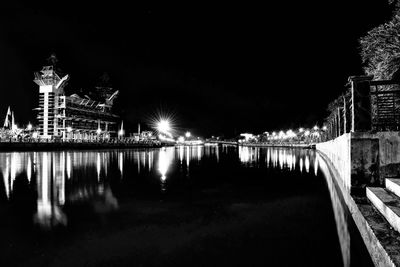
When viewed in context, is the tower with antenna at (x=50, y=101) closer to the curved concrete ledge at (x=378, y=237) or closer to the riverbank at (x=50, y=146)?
the riverbank at (x=50, y=146)

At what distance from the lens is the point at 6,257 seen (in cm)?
464

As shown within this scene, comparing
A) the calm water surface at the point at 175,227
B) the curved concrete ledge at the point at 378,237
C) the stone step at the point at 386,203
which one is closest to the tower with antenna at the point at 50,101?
the calm water surface at the point at 175,227

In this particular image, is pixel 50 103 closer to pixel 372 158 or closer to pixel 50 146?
pixel 50 146

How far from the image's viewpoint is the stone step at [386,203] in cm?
428

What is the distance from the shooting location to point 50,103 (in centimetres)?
8431

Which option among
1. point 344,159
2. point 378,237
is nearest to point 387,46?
point 344,159

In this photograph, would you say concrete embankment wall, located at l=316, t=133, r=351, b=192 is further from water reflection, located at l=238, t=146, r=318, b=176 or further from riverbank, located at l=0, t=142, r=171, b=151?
riverbank, located at l=0, t=142, r=171, b=151

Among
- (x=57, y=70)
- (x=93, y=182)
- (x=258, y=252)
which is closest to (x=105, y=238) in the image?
(x=258, y=252)

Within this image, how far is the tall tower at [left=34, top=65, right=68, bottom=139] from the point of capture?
273 feet

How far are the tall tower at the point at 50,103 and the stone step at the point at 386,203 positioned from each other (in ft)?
288

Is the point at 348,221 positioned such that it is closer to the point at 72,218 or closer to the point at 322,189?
the point at 322,189

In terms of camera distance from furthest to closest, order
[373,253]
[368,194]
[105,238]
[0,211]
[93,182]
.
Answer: [93,182] < [0,211] < [368,194] < [105,238] < [373,253]

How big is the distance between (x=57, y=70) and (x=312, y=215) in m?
93.8

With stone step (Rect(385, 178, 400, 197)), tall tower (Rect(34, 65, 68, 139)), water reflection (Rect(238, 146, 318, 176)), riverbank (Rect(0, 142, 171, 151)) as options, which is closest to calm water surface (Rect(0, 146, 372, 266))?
stone step (Rect(385, 178, 400, 197))
